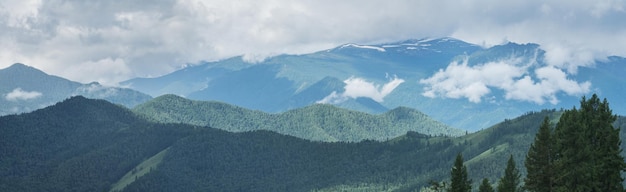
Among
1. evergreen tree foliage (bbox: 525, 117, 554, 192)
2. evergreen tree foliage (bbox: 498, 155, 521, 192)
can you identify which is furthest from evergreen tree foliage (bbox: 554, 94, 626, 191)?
evergreen tree foliage (bbox: 498, 155, 521, 192)

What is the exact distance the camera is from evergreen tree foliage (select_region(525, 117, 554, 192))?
76.9 metres

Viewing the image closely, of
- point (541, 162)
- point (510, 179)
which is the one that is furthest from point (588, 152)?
point (510, 179)

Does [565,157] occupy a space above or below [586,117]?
below

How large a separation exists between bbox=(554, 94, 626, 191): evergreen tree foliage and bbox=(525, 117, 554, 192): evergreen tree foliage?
1.02 m

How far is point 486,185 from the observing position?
8631 cm

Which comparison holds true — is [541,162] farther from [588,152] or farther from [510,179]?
[510,179]

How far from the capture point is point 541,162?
256 ft

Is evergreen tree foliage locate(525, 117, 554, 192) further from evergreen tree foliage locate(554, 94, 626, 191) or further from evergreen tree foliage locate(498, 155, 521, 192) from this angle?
evergreen tree foliage locate(498, 155, 521, 192)

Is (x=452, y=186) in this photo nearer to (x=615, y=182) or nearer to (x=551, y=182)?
(x=551, y=182)

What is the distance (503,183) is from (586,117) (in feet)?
43.7

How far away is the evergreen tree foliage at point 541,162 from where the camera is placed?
76.9 metres

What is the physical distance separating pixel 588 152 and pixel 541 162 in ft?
18.1

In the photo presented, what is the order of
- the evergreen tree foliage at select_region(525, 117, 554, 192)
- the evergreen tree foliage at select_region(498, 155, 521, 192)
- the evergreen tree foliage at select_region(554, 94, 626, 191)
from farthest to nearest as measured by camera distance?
1. the evergreen tree foliage at select_region(498, 155, 521, 192)
2. the evergreen tree foliage at select_region(525, 117, 554, 192)
3. the evergreen tree foliage at select_region(554, 94, 626, 191)

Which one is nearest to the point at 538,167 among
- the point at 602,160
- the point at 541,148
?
the point at 541,148
